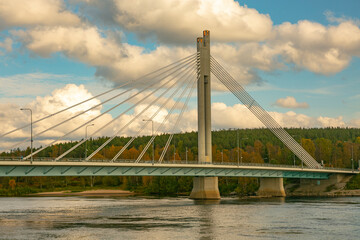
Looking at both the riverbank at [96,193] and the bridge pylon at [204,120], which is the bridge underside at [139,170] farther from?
the riverbank at [96,193]

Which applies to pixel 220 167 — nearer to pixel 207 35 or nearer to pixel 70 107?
pixel 207 35

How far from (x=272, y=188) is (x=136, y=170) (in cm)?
4379

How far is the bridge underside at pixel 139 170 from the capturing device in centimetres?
6719

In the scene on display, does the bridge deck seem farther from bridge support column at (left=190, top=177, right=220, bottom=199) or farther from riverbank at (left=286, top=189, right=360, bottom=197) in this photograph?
riverbank at (left=286, top=189, right=360, bottom=197)

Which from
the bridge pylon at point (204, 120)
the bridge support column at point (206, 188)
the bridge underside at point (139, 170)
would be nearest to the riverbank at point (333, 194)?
the bridge underside at point (139, 170)

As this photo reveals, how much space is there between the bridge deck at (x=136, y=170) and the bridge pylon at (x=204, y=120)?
282 centimetres

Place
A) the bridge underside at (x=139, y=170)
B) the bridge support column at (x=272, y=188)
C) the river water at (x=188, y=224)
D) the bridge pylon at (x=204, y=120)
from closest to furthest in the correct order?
the river water at (x=188, y=224), the bridge underside at (x=139, y=170), the bridge pylon at (x=204, y=120), the bridge support column at (x=272, y=188)

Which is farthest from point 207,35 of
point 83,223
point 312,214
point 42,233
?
point 42,233

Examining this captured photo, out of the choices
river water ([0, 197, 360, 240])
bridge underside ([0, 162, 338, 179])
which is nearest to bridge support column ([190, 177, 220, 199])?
bridge underside ([0, 162, 338, 179])

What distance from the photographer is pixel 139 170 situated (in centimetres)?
8431

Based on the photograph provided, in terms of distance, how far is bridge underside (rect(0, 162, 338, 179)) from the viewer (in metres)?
67.2

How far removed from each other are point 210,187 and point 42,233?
54452 millimetres

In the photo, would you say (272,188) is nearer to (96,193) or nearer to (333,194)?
(333,194)

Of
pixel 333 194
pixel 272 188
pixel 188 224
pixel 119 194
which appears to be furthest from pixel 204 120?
pixel 119 194
